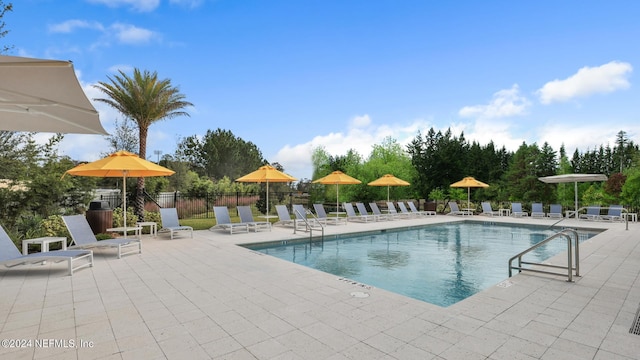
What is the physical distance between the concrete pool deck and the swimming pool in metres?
1.17

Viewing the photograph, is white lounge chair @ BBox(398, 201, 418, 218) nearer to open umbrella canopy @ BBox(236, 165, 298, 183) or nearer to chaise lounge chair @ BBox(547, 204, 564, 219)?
chaise lounge chair @ BBox(547, 204, 564, 219)

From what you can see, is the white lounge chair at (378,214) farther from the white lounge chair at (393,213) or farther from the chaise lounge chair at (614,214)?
the chaise lounge chair at (614,214)

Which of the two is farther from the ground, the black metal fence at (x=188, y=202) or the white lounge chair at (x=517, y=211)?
the black metal fence at (x=188, y=202)

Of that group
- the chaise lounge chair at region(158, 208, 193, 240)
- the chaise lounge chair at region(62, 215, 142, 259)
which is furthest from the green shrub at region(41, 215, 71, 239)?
the chaise lounge chair at region(158, 208, 193, 240)

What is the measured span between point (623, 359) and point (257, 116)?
22.7 metres

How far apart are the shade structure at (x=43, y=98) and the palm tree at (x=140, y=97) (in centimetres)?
991

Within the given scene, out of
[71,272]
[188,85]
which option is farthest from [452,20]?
[71,272]

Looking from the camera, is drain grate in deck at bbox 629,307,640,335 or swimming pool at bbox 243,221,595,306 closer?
drain grate in deck at bbox 629,307,640,335

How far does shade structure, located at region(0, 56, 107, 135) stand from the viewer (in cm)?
296

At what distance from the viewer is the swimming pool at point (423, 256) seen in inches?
253

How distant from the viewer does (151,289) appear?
5051 millimetres

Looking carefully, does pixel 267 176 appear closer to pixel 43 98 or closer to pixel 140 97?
pixel 140 97

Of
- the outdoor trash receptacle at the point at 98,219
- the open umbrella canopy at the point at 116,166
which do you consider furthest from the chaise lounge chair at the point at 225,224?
the outdoor trash receptacle at the point at 98,219

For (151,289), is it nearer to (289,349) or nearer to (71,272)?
(71,272)
